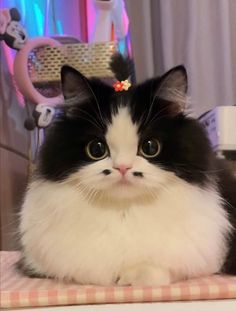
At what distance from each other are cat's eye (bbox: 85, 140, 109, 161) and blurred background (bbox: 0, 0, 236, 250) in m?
1.14

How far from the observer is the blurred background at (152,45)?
6.59 ft

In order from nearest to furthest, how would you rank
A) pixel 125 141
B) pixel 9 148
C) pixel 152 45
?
pixel 125 141 → pixel 9 148 → pixel 152 45

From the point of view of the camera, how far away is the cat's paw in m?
0.82

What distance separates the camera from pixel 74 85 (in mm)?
932

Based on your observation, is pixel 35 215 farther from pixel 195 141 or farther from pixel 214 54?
pixel 214 54

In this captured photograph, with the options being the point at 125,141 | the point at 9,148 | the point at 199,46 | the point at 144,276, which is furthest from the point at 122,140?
the point at 199,46

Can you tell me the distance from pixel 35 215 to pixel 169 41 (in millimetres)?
1355

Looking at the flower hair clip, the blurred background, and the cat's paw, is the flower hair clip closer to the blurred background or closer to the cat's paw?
the cat's paw

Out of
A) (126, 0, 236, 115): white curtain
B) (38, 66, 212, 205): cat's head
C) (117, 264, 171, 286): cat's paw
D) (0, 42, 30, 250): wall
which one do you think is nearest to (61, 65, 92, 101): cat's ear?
(38, 66, 212, 205): cat's head

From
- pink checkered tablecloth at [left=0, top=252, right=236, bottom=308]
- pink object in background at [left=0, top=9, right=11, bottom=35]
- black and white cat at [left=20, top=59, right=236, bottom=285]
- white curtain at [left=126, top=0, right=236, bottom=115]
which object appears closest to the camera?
pink checkered tablecloth at [left=0, top=252, right=236, bottom=308]

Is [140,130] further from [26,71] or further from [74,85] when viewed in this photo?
[26,71]

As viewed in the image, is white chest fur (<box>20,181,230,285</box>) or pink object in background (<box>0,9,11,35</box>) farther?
pink object in background (<box>0,9,11,35</box>)

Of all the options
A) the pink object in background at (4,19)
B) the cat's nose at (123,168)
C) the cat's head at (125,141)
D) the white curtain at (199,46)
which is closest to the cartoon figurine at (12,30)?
the pink object in background at (4,19)

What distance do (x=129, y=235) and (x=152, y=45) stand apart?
4.77 feet
